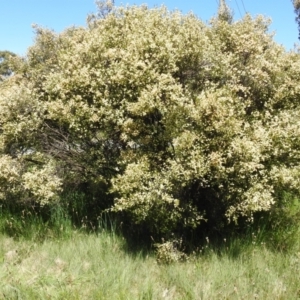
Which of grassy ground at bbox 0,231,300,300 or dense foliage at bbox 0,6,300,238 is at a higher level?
dense foliage at bbox 0,6,300,238

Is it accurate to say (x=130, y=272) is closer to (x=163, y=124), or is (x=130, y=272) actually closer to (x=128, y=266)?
(x=128, y=266)

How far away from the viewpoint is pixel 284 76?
8.25m

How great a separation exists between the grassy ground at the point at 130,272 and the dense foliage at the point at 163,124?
749 millimetres

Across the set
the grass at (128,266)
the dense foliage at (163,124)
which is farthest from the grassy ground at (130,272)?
the dense foliage at (163,124)

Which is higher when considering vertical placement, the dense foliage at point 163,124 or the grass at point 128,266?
the dense foliage at point 163,124

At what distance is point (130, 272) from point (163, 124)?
9.38ft

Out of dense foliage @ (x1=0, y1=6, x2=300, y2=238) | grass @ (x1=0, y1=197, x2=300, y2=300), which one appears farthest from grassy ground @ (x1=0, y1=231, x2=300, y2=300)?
dense foliage @ (x1=0, y1=6, x2=300, y2=238)

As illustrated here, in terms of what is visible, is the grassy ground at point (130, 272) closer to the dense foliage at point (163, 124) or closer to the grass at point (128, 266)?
the grass at point (128, 266)

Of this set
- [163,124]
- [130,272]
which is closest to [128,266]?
[130,272]

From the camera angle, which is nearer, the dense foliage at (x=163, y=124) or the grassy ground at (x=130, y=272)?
the grassy ground at (x=130, y=272)

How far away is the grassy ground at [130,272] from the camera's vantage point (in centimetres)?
523

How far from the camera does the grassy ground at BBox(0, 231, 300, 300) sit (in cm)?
523

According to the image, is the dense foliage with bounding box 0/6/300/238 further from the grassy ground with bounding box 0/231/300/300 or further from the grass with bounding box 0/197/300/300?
A: the grassy ground with bounding box 0/231/300/300

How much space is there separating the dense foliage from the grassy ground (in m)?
0.75
